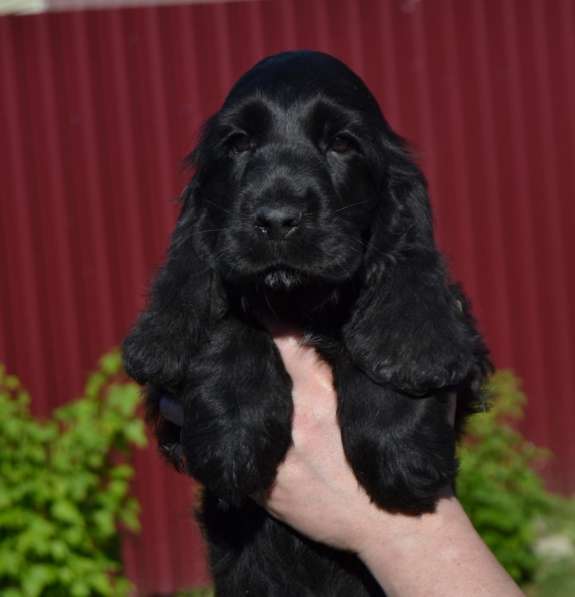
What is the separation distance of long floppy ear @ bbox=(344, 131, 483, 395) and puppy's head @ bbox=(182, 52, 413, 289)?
0.02m

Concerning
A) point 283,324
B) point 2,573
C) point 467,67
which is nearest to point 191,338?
point 283,324

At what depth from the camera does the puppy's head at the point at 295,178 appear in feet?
7.84

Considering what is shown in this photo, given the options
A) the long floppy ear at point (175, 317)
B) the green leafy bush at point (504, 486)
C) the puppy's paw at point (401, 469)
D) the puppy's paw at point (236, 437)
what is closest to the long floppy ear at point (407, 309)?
the puppy's paw at point (401, 469)

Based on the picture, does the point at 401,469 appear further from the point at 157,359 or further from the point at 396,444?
the point at 157,359

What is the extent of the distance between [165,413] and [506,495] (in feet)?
9.24

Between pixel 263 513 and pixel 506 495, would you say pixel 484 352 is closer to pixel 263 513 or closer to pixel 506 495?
pixel 263 513

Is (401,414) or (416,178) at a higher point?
(416,178)

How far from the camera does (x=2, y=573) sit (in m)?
4.42

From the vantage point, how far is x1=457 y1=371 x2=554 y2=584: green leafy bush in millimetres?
5074

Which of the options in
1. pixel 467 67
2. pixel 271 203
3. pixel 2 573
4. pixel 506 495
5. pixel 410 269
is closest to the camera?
pixel 271 203

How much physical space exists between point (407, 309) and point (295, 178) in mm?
392

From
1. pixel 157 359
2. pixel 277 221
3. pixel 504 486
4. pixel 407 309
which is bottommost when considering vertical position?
pixel 504 486

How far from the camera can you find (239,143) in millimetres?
2691

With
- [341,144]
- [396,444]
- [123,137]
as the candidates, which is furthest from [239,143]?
[123,137]
